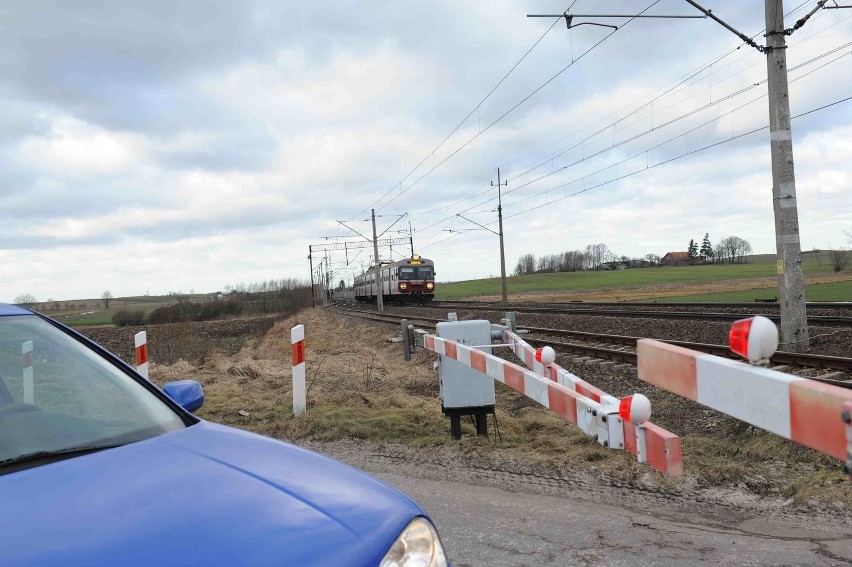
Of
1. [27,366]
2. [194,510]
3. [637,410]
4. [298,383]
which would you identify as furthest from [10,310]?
[298,383]

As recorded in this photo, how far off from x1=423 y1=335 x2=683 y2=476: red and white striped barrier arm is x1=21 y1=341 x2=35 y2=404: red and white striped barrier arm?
253 centimetres

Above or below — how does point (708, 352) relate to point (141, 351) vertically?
below

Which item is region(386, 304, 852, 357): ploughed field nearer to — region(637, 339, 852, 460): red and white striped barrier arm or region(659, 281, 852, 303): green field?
Result: region(659, 281, 852, 303): green field

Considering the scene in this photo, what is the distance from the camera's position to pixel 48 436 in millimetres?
2277

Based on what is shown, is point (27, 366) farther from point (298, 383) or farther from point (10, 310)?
point (298, 383)

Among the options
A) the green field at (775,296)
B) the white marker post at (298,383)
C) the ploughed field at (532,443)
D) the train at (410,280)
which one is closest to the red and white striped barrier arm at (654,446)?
the ploughed field at (532,443)

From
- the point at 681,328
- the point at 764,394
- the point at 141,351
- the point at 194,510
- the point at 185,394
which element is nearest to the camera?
the point at 194,510

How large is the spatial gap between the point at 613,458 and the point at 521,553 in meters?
2.09

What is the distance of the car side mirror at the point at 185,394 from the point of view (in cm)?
296

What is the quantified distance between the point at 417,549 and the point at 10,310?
1.99 metres

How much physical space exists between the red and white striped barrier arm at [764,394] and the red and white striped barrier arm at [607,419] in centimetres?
46

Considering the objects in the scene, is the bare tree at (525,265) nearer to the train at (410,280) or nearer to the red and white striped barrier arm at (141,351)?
the train at (410,280)

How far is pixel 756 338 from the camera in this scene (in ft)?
6.56

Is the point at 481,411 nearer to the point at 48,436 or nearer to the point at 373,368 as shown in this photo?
the point at 48,436
